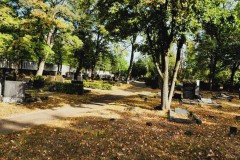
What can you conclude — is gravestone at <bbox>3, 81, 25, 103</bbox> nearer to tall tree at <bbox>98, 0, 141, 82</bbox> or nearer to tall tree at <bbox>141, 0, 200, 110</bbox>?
tall tree at <bbox>98, 0, 141, 82</bbox>

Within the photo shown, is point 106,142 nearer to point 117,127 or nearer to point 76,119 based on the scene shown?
point 117,127

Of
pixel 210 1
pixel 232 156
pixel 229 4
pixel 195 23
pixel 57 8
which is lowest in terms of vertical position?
pixel 232 156

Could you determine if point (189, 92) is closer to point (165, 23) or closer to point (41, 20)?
point (165, 23)

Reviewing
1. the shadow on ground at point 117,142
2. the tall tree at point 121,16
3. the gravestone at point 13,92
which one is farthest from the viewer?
the gravestone at point 13,92

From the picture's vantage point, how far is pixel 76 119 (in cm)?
1262

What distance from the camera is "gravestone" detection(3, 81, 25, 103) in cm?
1566

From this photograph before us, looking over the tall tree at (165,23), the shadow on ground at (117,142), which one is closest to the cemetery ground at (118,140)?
the shadow on ground at (117,142)

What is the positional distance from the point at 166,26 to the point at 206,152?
925 centimetres

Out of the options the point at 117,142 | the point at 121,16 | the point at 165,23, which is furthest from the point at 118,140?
the point at 165,23

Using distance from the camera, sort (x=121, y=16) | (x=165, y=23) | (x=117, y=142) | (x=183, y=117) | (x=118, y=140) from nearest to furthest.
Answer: (x=117, y=142)
(x=118, y=140)
(x=183, y=117)
(x=121, y=16)
(x=165, y=23)

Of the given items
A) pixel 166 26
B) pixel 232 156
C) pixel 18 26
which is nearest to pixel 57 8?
pixel 18 26

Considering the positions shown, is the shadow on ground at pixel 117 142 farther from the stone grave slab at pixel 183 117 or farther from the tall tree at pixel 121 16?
the tall tree at pixel 121 16

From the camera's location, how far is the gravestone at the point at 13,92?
51.4ft

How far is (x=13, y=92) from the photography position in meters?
15.9
